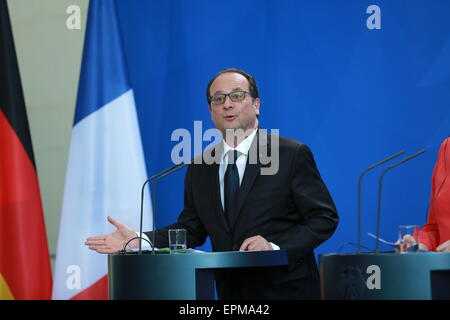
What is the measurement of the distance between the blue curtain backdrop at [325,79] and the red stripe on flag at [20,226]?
916mm

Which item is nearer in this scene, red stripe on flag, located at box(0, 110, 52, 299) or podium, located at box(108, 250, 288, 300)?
podium, located at box(108, 250, 288, 300)

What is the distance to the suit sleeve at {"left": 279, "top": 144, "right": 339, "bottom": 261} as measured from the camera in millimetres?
2945

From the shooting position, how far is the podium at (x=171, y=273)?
2.41 m

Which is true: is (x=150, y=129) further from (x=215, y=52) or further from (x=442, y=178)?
(x=442, y=178)

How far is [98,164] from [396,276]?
2.38 meters

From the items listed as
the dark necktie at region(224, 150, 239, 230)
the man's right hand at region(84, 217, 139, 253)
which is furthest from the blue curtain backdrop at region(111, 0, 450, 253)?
the man's right hand at region(84, 217, 139, 253)

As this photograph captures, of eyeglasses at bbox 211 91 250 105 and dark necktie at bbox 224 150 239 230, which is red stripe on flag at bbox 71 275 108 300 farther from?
eyeglasses at bbox 211 91 250 105

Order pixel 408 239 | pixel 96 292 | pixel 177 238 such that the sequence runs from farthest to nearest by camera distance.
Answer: pixel 96 292, pixel 177 238, pixel 408 239

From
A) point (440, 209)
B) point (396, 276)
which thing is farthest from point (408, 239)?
point (440, 209)

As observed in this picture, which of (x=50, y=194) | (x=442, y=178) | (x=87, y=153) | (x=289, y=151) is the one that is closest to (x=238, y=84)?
(x=289, y=151)

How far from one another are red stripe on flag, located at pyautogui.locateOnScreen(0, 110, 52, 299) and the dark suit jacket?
142cm

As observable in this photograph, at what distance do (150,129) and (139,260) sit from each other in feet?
8.43

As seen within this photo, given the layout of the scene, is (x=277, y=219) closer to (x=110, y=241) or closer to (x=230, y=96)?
(x=230, y=96)

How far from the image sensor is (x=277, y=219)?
123 inches
